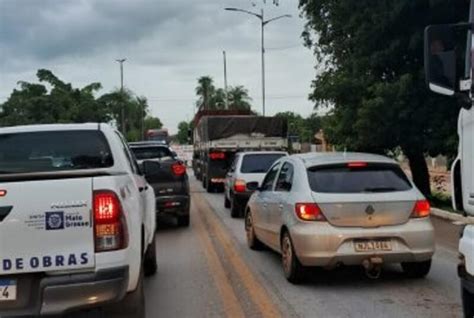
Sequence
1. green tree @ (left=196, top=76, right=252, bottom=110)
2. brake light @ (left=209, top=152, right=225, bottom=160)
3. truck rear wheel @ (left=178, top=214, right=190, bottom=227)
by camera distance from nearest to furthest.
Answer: truck rear wheel @ (left=178, top=214, right=190, bottom=227), brake light @ (left=209, top=152, right=225, bottom=160), green tree @ (left=196, top=76, right=252, bottom=110)

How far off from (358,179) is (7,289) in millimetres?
4456

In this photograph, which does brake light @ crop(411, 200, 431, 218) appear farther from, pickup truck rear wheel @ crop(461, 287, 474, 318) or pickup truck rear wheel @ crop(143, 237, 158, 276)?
pickup truck rear wheel @ crop(143, 237, 158, 276)

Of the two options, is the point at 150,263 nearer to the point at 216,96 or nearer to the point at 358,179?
the point at 358,179

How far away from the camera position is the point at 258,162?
57.6 ft

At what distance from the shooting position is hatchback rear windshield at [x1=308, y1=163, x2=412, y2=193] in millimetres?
8117

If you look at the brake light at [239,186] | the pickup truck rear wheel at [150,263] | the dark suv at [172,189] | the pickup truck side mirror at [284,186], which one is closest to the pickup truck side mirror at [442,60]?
the pickup truck side mirror at [284,186]

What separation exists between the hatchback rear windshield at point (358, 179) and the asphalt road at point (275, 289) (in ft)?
3.72

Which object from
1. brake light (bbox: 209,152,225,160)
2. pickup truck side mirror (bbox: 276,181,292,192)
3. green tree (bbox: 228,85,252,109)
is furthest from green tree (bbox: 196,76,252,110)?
pickup truck side mirror (bbox: 276,181,292,192)

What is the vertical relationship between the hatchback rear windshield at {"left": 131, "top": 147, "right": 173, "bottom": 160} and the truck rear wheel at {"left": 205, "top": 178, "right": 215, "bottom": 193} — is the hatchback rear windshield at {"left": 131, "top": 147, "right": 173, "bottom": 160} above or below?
above

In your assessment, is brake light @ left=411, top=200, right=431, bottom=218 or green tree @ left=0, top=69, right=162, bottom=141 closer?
brake light @ left=411, top=200, right=431, bottom=218

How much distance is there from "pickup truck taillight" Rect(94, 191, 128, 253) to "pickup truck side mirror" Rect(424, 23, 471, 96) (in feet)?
8.02

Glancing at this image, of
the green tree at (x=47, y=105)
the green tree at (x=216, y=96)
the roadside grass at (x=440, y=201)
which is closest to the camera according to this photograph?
the roadside grass at (x=440, y=201)

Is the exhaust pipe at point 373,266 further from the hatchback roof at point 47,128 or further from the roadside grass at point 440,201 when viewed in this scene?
the roadside grass at point 440,201

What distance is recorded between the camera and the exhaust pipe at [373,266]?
7.81 metres
